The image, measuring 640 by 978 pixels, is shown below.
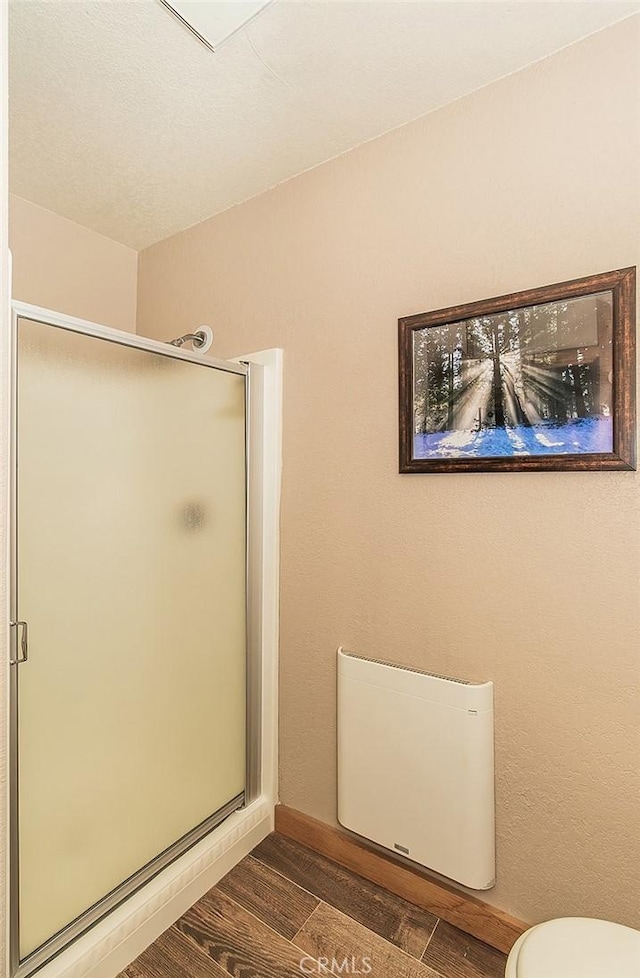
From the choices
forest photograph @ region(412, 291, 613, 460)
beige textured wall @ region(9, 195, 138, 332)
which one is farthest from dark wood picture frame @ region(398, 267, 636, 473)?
beige textured wall @ region(9, 195, 138, 332)

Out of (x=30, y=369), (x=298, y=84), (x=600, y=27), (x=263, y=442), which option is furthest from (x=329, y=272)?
(x=30, y=369)

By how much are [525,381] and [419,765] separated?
1123 mm

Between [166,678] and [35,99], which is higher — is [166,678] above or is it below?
below

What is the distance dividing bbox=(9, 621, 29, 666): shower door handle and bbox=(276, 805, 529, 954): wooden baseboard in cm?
116

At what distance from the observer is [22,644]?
1.16 metres

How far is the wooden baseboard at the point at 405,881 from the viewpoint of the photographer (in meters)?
1.36

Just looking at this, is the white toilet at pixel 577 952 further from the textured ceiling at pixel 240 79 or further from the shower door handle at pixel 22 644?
the textured ceiling at pixel 240 79

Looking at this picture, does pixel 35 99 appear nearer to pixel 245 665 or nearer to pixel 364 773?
pixel 245 665

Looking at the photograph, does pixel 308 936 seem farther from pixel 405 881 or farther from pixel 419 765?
pixel 419 765

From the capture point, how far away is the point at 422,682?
1.47 meters

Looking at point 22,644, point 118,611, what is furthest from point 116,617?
point 22,644

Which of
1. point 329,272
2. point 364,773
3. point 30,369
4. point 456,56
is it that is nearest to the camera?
point 30,369

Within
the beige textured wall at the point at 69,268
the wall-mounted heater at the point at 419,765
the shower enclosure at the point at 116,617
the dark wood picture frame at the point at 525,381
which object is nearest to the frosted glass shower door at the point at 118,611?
the shower enclosure at the point at 116,617

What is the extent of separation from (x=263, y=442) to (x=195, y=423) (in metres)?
0.32
